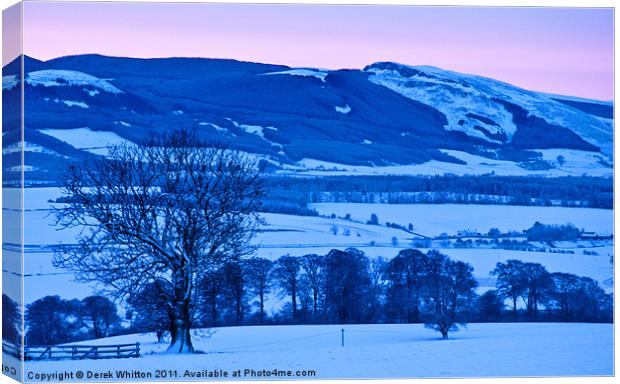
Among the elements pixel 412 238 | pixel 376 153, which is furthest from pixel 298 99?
pixel 412 238

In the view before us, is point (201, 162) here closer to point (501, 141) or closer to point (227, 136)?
point (227, 136)

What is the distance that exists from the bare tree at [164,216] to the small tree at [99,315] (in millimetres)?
299

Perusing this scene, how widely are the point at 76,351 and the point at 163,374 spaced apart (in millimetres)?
1465

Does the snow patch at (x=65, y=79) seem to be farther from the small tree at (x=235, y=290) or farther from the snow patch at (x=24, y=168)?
the small tree at (x=235, y=290)

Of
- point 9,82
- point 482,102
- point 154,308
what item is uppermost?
point 9,82

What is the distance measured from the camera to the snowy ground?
23.0 meters

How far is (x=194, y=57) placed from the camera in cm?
2417

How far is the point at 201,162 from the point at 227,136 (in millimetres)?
979

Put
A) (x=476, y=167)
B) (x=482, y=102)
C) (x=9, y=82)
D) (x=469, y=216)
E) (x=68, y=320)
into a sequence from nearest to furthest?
(x=9, y=82), (x=68, y=320), (x=469, y=216), (x=476, y=167), (x=482, y=102)

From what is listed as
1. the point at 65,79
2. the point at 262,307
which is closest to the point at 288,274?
the point at 262,307

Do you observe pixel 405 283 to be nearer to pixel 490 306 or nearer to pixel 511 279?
pixel 490 306

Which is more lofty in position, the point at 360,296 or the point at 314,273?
the point at 314,273

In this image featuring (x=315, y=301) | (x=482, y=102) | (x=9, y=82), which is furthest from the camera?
(x=482, y=102)

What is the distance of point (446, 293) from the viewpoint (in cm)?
2467
